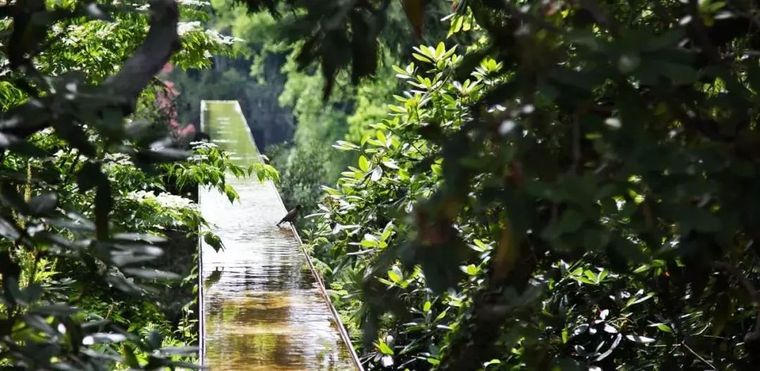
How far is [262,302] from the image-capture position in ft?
22.3

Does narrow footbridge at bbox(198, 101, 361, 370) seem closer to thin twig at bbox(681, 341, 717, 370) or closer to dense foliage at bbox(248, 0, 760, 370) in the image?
thin twig at bbox(681, 341, 717, 370)

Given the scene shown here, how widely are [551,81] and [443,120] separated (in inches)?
140

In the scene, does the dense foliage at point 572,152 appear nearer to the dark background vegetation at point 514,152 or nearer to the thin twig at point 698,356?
the dark background vegetation at point 514,152

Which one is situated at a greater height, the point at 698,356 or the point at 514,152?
the point at 514,152

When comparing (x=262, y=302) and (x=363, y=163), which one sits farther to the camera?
(x=262, y=302)

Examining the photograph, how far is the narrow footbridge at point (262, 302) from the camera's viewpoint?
5.57 metres

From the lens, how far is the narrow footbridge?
5.57 metres

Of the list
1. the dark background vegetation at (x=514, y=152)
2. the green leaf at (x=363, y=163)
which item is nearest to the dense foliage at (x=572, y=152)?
the dark background vegetation at (x=514, y=152)

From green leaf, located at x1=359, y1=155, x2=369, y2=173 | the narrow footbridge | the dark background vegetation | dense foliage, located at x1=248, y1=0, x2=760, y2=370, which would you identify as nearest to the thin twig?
the dark background vegetation

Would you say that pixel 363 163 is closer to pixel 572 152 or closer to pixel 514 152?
pixel 572 152

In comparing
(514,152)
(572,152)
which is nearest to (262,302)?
(572,152)

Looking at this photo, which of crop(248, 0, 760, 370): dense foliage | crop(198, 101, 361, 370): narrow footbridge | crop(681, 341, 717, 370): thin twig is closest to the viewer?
crop(248, 0, 760, 370): dense foliage

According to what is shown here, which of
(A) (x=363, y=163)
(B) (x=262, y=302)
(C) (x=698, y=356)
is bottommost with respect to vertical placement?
(B) (x=262, y=302)

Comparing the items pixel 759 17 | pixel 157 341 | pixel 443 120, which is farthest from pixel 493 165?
pixel 443 120
